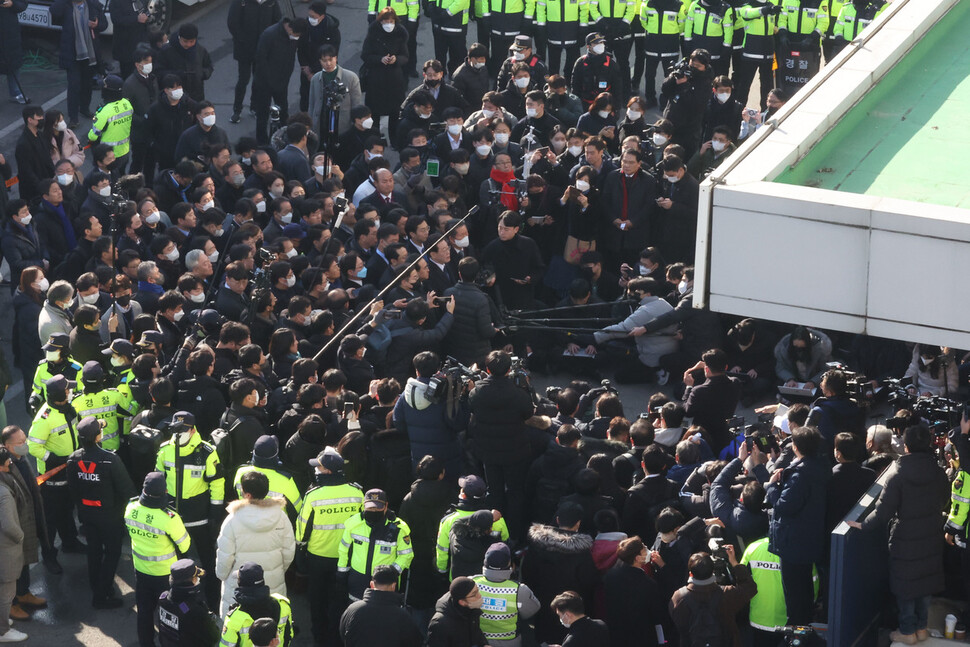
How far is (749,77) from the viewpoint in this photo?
63.2 feet

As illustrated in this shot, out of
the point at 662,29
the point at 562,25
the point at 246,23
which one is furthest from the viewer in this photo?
the point at 562,25

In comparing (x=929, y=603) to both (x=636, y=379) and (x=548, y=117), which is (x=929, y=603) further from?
(x=548, y=117)

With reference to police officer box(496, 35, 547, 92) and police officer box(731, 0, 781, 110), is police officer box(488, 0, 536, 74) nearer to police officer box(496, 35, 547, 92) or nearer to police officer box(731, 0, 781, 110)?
police officer box(496, 35, 547, 92)

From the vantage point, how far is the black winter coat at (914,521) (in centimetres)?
964

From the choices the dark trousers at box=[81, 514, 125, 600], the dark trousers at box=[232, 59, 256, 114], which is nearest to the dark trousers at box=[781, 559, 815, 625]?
the dark trousers at box=[81, 514, 125, 600]

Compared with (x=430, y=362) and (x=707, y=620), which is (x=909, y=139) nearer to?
(x=707, y=620)

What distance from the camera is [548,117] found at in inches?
669

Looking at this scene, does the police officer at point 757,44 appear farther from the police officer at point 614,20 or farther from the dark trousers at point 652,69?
the police officer at point 614,20

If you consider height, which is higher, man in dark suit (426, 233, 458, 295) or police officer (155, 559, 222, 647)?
man in dark suit (426, 233, 458, 295)

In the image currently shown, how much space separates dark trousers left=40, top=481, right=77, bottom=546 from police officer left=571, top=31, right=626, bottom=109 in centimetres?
876

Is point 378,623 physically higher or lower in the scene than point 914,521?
lower

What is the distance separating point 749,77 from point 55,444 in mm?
10761

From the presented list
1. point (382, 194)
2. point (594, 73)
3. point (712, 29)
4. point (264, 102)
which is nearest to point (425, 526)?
point (382, 194)

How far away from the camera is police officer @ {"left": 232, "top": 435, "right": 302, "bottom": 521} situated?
10.6m
